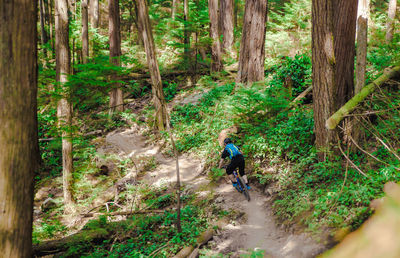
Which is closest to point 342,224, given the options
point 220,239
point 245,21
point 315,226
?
point 315,226

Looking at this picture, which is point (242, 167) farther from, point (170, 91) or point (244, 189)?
point (170, 91)

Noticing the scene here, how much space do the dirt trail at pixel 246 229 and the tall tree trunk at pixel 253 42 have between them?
490cm

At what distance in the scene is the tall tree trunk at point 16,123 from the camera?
279 centimetres

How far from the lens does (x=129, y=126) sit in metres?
14.7

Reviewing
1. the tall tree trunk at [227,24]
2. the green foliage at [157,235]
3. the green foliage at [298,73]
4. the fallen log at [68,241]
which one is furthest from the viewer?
the tall tree trunk at [227,24]

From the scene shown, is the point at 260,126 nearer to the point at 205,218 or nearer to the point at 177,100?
the point at 205,218

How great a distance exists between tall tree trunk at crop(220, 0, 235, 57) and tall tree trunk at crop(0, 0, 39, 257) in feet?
50.2

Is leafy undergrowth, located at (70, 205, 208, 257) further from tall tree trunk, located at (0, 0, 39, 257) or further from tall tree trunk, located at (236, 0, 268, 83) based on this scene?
tall tree trunk, located at (236, 0, 268, 83)

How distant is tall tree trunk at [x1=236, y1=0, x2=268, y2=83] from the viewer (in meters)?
11.0

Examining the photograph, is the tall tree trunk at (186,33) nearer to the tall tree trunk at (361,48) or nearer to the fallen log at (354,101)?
the tall tree trunk at (361,48)

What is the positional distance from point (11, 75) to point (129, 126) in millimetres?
12071

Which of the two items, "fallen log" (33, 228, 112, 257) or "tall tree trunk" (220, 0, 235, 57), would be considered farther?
"tall tree trunk" (220, 0, 235, 57)

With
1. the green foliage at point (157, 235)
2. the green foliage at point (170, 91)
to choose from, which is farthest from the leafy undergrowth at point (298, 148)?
the green foliage at point (170, 91)

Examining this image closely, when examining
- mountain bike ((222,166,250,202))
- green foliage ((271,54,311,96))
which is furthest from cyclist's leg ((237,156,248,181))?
green foliage ((271,54,311,96))
